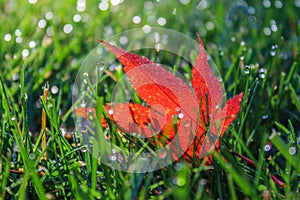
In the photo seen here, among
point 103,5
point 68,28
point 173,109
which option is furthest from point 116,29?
point 173,109

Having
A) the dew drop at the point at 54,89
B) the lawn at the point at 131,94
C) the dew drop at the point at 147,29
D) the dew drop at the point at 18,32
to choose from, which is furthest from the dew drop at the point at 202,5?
the dew drop at the point at 54,89

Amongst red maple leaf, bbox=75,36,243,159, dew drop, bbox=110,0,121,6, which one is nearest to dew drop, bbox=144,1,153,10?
dew drop, bbox=110,0,121,6

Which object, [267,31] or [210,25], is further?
[210,25]

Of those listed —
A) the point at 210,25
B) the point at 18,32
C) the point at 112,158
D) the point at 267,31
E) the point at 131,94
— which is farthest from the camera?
the point at 210,25

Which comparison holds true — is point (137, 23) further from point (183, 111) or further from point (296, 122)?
point (183, 111)

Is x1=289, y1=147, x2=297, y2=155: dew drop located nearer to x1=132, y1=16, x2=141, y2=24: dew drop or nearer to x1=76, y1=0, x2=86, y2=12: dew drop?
x1=132, y1=16, x2=141, y2=24: dew drop

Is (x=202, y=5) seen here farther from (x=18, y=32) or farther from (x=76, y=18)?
(x=18, y=32)

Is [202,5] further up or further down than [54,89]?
further up
